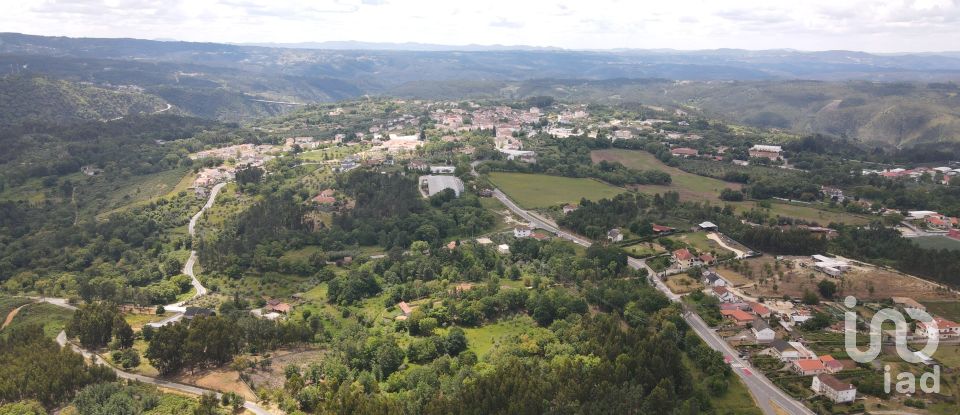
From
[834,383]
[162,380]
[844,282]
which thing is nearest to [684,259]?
[844,282]

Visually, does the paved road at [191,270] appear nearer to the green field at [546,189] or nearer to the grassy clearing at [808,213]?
the green field at [546,189]

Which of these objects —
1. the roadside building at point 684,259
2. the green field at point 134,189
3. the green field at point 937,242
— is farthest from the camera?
the green field at point 134,189

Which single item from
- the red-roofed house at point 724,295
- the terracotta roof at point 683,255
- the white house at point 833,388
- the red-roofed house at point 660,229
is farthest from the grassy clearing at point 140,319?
the red-roofed house at point 660,229

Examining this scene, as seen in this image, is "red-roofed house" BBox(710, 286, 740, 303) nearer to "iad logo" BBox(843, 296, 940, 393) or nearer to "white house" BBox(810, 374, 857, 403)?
"iad logo" BBox(843, 296, 940, 393)

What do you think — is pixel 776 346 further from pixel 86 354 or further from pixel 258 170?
pixel 258 170

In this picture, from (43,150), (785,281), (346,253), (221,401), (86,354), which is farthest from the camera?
(43,150)

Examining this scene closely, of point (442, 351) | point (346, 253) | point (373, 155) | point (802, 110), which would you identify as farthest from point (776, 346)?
point (802, 110)
